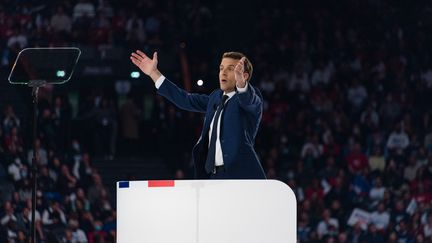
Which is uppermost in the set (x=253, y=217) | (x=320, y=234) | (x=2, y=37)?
(x=2, y=37)

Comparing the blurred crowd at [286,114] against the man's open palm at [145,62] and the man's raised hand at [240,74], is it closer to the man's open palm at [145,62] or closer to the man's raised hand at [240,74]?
the man's open palm at [145,62]

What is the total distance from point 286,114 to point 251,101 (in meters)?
12.7

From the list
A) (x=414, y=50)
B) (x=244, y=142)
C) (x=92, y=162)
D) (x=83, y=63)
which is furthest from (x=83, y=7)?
(x=244, y=142)

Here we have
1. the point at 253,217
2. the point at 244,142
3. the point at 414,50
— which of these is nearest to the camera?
the point at 253,217

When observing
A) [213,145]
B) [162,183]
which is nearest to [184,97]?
[213,145]

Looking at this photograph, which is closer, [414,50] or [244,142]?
[244,142]

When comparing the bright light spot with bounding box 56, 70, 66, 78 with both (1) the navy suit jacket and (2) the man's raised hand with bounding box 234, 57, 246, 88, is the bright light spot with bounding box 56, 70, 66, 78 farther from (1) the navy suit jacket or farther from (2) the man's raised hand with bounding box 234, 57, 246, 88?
(2) the man's raised hand with bounding box 234, 57, 246, 88

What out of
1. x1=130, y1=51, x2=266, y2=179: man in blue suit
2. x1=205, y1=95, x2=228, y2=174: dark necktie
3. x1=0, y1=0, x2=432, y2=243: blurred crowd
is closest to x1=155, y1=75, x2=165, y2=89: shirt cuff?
x1=130, y1=51, x2=266, y2=179: man in blue suit

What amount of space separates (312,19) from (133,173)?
18.1 feet

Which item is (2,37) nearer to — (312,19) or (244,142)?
(312,19)

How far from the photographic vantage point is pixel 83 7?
21.7 meters

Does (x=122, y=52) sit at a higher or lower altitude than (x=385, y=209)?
higher

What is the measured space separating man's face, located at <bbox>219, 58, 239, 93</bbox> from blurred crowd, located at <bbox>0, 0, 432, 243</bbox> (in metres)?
7.99

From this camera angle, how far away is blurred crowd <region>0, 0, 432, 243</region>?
58.1 ft
